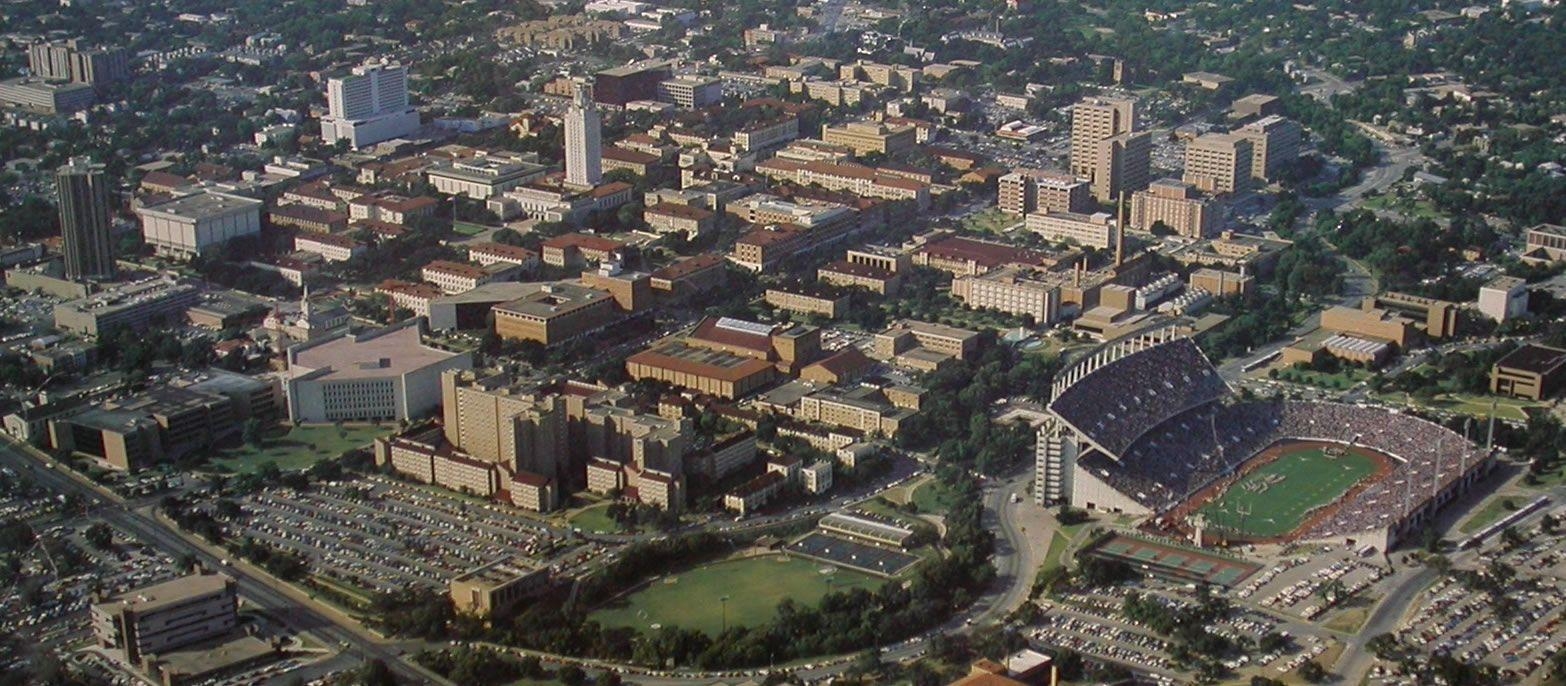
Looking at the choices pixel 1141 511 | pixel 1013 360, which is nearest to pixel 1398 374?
pixel 1013 360

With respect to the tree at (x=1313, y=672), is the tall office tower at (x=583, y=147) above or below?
above

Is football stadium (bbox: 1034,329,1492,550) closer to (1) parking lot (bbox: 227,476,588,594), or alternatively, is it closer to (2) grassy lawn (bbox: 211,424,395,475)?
(1) parking lot (bbox: 227,476,588,594)

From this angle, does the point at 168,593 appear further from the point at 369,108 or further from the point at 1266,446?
the point at 369,108

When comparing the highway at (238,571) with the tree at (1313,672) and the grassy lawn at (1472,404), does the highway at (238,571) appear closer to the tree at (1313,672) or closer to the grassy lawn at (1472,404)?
the tree at (1313,672)

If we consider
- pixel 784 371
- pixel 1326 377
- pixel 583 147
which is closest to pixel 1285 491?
pixel 1326 377

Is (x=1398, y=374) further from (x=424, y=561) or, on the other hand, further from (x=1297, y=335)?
(x=424, y=561)

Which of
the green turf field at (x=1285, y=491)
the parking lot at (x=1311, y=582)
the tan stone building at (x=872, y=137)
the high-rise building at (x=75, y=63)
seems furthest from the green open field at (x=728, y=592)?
the high-rise building at (x=75, y=63)
